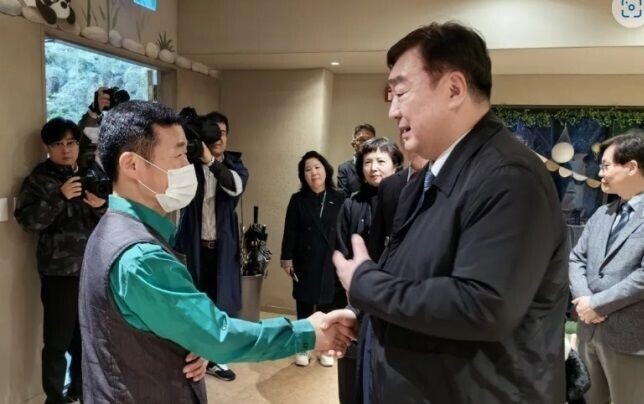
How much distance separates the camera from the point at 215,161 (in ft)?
9.22

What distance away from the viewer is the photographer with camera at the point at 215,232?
9.46 ft

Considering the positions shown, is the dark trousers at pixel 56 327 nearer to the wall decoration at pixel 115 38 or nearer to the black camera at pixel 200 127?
the black camera at pixel 200 127

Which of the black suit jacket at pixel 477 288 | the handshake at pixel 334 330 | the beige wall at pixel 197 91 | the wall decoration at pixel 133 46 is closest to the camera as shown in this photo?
the black suit jacket at pixel 477 288

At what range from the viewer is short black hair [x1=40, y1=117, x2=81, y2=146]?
2.62m

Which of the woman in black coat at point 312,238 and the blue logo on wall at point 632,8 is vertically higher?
the blue logo on wall at point 632,8

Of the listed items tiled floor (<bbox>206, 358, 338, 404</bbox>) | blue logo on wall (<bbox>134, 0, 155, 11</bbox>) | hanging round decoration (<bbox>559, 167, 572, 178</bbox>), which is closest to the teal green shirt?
tiled floor (<bbox>206, 358, 338, 404</bbox>)

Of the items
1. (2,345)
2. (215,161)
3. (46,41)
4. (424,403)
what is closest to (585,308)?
(424,403)

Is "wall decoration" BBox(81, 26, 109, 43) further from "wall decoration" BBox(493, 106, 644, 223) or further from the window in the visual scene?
"wall decoration" BBox(493, 106, 644, 223)

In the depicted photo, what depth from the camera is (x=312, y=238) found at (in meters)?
3.46

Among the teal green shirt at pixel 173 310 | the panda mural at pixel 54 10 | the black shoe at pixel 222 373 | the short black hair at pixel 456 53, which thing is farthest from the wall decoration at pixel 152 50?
the short black hair at pixel 456 53

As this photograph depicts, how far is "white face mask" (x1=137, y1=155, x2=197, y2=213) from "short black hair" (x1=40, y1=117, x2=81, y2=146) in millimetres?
1642

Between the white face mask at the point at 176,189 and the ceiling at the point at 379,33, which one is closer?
the white face mask at the point at 176,189

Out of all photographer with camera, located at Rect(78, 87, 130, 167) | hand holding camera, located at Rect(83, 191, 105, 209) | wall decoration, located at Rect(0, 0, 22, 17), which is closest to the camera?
wall decoration, located at Rect(0, 0, 22, 17)

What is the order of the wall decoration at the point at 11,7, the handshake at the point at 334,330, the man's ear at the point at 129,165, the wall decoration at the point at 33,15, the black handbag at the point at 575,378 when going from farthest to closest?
the wall decoration at the point at 33,15 → the wall decoration at the point at 11,7 → the black handbag at the point at 575,378 → the handshake at the point at 334,330 → the man's ear at the point at 129,165
